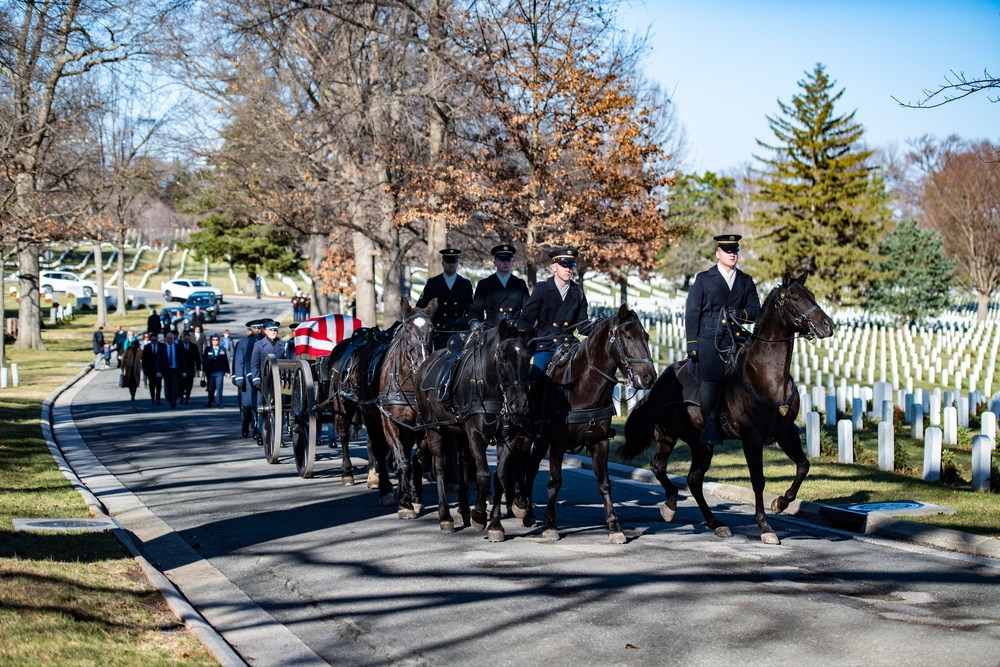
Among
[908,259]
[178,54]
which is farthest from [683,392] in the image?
[908,259]

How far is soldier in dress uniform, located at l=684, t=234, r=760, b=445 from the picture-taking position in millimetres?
10695

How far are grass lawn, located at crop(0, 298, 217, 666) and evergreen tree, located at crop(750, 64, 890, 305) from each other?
5048 centimetres

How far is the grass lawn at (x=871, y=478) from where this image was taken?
11430mm

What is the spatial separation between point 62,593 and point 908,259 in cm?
5362

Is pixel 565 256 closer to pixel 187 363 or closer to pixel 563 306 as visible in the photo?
pixel 563 306

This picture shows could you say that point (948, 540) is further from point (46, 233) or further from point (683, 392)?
point (46, 233)

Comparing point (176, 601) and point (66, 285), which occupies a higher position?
point (66, 285)

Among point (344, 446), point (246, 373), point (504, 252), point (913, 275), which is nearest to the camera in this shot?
point (504, 252)

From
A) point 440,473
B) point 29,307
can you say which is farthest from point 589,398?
point 29,307

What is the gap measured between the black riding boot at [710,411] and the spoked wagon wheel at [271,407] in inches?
293

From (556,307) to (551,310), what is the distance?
6 cm

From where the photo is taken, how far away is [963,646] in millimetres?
6555

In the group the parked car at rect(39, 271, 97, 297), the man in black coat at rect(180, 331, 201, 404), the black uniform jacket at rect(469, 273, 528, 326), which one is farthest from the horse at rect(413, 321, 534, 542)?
the parked car at rect(39, 271, 97, 297)

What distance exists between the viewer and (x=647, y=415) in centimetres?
1161
